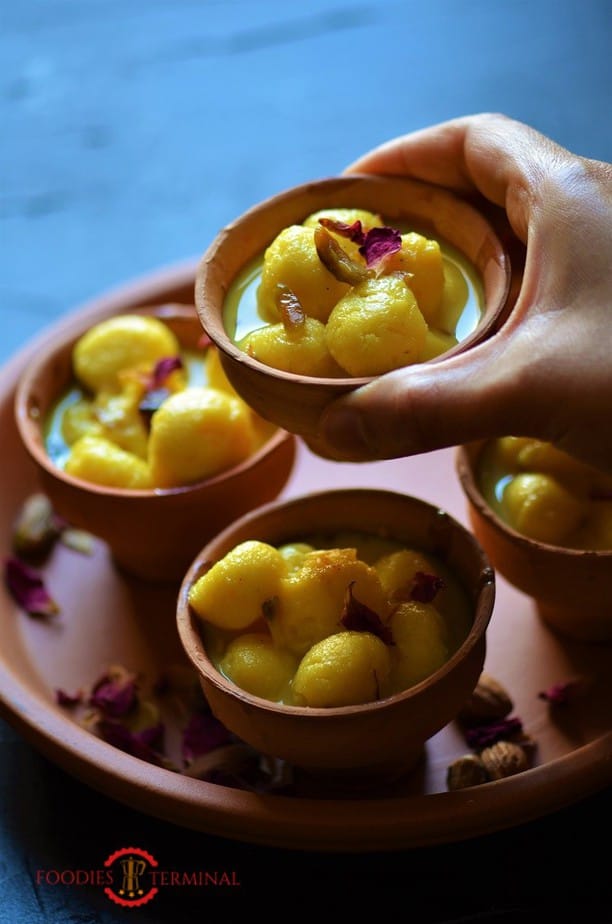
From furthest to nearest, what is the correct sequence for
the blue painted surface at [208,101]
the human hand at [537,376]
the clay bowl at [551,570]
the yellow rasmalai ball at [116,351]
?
the blue painted surface at [208,101] < the yellow rasmalai ball at [116,351] < the clay bowl at [551,570] < the human hand at [537,376]

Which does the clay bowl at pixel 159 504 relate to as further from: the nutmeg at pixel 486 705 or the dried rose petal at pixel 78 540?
the nutmeg at pixel 486 705

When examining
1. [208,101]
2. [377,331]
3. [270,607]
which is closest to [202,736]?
[270,607]

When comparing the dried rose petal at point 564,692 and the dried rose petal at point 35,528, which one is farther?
the dried rose petal at point 35,528

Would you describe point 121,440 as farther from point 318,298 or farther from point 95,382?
point 318,298

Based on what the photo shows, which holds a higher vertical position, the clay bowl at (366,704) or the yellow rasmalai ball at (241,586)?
the yellow rasmalai ball at (241,586)

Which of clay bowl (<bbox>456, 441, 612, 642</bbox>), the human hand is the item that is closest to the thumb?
the human hand

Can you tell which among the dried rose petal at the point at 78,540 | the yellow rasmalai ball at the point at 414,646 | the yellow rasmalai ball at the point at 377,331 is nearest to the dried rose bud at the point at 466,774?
the yellow rasmalai ball at the point at 414,646

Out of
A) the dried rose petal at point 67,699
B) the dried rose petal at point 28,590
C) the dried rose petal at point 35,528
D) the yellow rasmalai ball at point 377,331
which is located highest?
the yellow rasmalai ball at point 377,331
